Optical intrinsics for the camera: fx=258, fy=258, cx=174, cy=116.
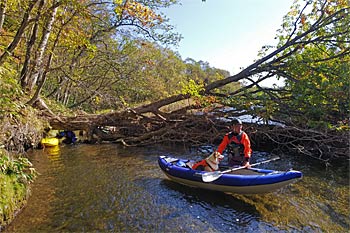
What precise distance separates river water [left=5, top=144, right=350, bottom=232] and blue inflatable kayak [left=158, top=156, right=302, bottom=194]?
0.28 m

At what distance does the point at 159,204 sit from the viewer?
5586 millimetres

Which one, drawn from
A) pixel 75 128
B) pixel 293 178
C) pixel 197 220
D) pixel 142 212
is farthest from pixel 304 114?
pixel 75 128

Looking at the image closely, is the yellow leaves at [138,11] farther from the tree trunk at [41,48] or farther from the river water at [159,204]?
the river water at [159,204]

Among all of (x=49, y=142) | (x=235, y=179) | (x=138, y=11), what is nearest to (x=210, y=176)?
(x=235, y=179)

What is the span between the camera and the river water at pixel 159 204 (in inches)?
184

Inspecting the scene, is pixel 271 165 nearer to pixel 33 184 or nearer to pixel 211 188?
pixel 211 188

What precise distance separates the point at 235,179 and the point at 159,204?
1733 millimetres

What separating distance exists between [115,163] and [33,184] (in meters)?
2.76

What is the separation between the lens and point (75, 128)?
11.3m

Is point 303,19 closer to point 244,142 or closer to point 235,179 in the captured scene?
point 244,142

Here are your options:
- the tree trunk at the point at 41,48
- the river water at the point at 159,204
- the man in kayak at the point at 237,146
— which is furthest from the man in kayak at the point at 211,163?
the tree trunk at the point at 41,48

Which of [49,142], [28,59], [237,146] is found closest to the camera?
[237,146]

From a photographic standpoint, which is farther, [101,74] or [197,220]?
[101,74]

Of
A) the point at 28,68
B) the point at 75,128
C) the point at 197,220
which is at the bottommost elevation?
the point at 197,220
